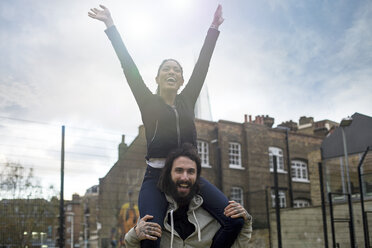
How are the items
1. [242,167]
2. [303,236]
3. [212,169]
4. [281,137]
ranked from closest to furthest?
[303,236] < [212,169] < [242,167] < [281,137]

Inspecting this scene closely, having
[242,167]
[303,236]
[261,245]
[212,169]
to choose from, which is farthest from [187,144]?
[242,167]

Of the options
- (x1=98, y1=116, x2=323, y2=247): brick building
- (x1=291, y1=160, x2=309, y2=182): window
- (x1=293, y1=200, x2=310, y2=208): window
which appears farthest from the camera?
(x1=291, y1=160, x2=309, y2=182): window

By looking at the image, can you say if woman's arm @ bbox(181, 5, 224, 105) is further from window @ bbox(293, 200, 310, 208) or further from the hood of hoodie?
window @ bbox(293, 200, 310, 208)

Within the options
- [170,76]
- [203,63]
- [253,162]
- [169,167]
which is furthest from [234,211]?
[253,162]

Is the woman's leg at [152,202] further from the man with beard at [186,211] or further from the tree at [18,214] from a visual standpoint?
the tree at [18,214]

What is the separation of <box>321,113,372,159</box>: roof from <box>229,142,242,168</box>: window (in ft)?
22.5

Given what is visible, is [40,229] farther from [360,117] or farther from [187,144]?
[360,117]

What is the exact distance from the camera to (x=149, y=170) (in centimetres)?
288

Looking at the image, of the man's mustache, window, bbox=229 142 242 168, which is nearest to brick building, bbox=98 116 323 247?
window, bbox=229 142 242 168

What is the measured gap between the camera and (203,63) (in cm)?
328

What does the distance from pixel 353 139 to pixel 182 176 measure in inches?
768

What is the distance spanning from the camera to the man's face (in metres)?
2.68

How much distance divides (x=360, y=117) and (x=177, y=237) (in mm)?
20544

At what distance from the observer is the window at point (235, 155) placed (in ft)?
87.9
